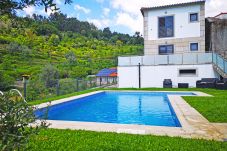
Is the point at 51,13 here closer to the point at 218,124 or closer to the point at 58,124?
the point at 58,124

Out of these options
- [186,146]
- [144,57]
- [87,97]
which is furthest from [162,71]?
[186,146]

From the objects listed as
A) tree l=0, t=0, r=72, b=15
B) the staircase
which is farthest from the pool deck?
the staircase

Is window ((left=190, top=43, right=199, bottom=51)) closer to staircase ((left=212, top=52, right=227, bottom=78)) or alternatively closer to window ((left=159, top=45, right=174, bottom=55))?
window ((left=159, top=45, right=174, bottom=55))

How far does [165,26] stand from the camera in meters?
24.0

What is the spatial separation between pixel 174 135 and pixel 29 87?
33.5ft

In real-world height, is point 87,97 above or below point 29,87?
below

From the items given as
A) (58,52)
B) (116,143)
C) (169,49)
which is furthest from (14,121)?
(58,52)

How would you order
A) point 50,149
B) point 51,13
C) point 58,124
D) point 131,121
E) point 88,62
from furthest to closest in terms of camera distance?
point 88,62
point 131,121
point 58,124
point 50,149
point 51,13

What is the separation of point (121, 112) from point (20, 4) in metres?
10.5

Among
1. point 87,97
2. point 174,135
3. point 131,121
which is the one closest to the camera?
point 174,135

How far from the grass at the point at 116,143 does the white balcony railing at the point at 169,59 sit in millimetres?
15980

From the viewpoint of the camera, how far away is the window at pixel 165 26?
2373 centimetres

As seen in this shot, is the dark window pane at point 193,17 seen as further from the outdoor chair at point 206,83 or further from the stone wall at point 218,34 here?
the outdoor chair at point 206,83

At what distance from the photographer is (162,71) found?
21.3 meters
